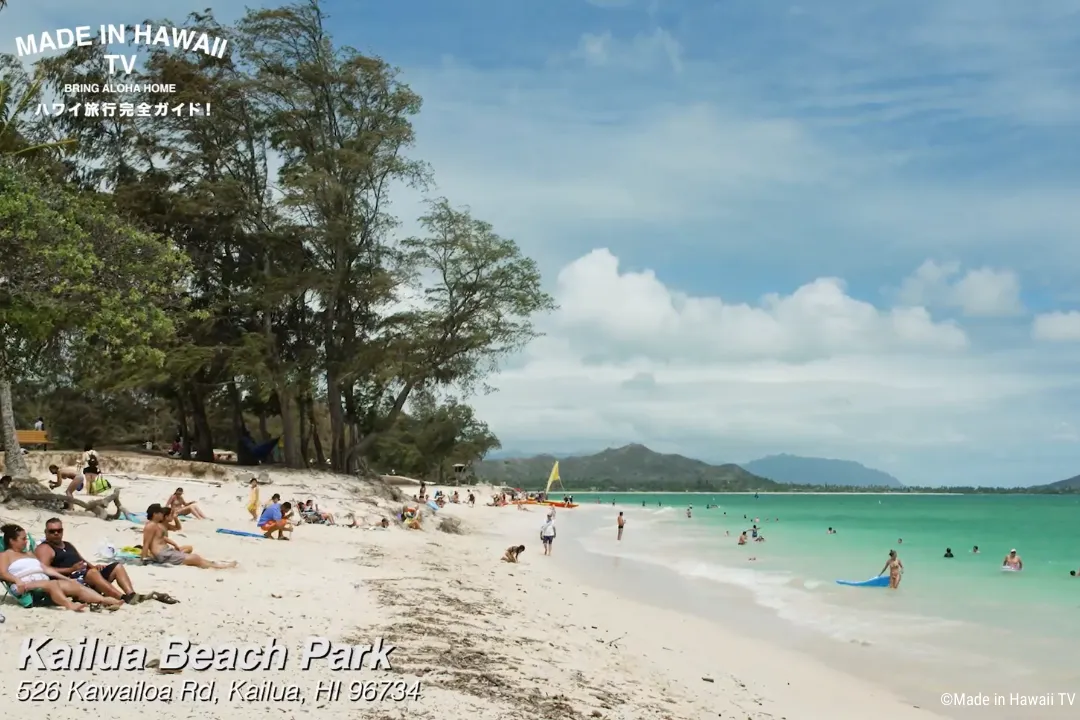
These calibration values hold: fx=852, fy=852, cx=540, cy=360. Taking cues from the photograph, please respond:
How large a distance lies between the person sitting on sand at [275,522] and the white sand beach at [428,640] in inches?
20.0

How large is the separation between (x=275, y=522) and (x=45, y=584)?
8.52m

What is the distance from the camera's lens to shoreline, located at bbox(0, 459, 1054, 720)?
651cm

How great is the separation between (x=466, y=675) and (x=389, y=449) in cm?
5893

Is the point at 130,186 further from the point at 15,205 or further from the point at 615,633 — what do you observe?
the point at 615,633

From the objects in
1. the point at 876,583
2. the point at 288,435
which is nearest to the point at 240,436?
the point at 288,435

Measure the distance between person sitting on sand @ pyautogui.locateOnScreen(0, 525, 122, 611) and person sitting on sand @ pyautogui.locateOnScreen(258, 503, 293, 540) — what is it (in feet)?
26.7

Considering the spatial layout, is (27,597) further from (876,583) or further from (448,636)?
(876,583)

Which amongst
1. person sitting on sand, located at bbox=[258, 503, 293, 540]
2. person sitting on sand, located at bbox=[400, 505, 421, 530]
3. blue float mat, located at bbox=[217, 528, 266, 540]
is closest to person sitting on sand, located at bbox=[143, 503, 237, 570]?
blue float mat, located at bbox=[217, 528, 266, 540]

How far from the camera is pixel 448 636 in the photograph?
873 cm

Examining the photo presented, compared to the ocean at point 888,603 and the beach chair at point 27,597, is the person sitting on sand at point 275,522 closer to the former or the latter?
the ocean at point 888,603

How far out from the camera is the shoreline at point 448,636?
21.4ft

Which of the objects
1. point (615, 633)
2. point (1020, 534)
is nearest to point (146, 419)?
point (615, 633)

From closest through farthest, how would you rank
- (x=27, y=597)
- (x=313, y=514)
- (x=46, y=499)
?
(x=27, y=597) < (x=46, y=499) < (x=313, y=514)

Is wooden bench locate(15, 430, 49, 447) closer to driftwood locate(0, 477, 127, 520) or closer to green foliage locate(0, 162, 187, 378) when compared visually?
driftwood locate(0, 477, 127, 520)
